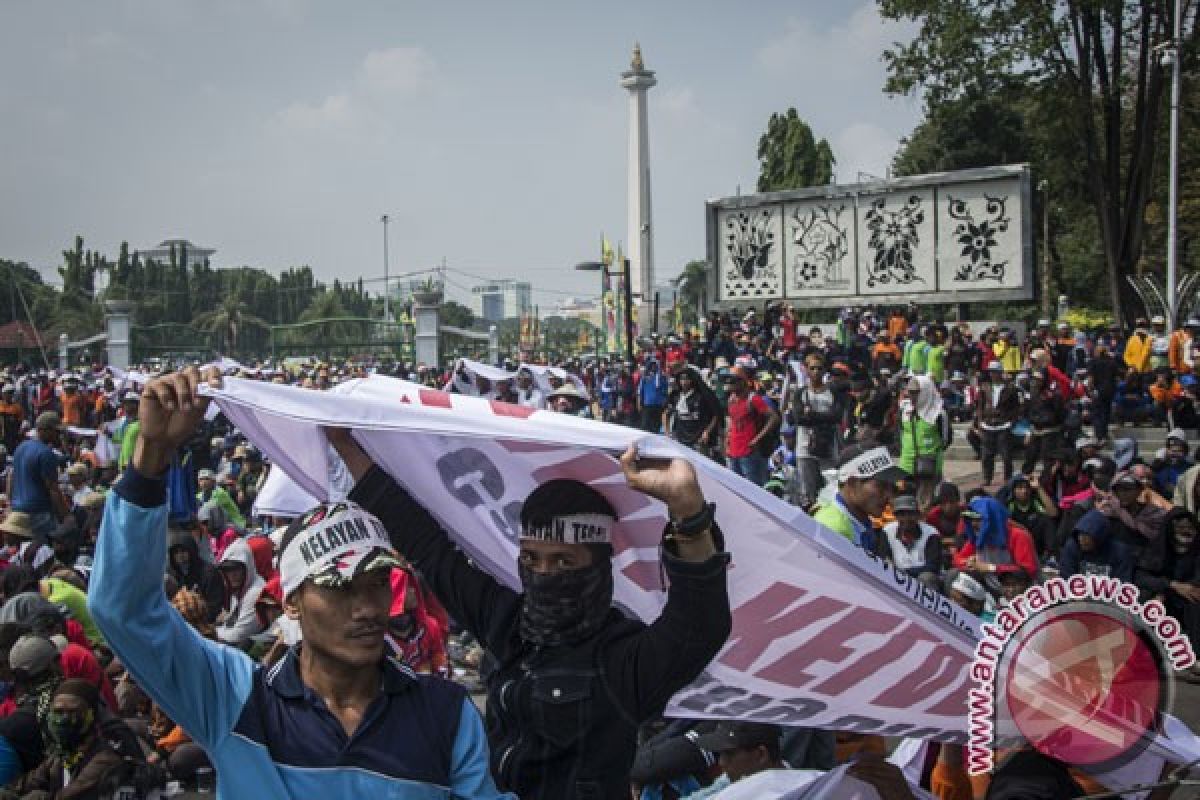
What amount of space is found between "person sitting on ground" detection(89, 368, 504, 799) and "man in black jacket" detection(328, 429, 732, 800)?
452 millimetres

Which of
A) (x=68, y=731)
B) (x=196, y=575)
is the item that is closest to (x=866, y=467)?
(x=68, y=731)

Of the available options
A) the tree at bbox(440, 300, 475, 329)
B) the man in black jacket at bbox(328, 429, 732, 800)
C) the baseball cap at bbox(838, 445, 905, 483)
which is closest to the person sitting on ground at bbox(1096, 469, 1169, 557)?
the baseball cap at bbox(838, 445, 905, 483)

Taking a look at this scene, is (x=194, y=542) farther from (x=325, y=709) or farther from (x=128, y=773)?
(x=325, y=709)

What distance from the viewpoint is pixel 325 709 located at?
97.3 inches

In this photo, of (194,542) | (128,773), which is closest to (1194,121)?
(194,542)

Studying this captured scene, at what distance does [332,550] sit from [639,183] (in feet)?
191

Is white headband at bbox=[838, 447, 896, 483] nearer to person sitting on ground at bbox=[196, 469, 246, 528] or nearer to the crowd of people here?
the crowd of people

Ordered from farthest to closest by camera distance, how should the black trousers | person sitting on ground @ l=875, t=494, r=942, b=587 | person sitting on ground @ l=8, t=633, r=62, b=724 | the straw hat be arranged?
the black trousers < the straw hat < person sitting on ground @ l=875, t=494, r=942, b=587 < person sitting on ground @ l=8, t=633, r=62, b=724

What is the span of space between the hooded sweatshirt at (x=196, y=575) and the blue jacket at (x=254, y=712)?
20.6 feet

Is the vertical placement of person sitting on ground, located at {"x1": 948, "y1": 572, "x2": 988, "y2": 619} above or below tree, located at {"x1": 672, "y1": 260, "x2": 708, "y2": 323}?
below

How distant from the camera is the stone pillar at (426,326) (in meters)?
35.6

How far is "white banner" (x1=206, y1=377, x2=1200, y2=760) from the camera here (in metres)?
3.08

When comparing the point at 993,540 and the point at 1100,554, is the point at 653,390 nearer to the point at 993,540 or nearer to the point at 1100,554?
the point at 1100,554

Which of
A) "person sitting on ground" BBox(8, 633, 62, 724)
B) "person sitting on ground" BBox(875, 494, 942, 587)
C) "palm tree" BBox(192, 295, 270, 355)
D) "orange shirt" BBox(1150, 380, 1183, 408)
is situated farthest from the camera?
"palm tree" BBox(192, 295, 270, 355)
